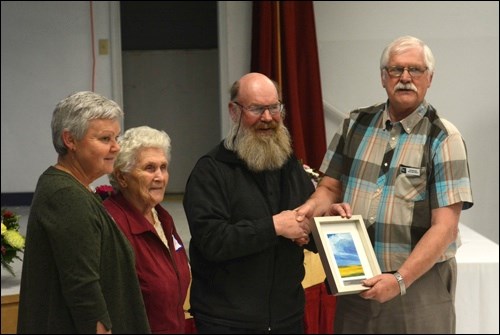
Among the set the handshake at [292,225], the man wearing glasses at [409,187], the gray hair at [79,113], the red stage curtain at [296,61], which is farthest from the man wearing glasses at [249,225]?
the red stage curtain at [296,61]

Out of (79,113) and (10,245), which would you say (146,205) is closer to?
(79,113)

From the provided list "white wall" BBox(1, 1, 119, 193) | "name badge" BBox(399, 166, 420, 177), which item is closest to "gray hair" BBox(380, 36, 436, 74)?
"name badge" BBox(399, 166, 420, 177)

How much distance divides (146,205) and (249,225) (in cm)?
30

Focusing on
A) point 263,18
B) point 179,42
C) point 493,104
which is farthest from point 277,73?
point 493,104

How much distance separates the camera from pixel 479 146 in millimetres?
4672

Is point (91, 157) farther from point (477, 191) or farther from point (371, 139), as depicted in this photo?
point (477, 191)

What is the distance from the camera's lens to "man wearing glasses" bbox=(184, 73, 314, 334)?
5.85 feet

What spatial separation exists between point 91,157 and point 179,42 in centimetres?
192

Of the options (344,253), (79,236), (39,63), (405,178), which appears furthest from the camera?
(39,63)

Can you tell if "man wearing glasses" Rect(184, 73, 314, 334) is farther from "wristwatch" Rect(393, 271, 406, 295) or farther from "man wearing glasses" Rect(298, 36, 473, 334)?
"wristwatch" Rect(393, 271, 406, 295)

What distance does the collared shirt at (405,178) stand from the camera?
188cm

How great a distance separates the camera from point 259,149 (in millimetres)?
1861

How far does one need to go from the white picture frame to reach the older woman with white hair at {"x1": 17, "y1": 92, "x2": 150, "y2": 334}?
0.44 m

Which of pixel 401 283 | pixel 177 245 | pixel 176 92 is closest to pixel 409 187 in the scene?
pixel 401 283
